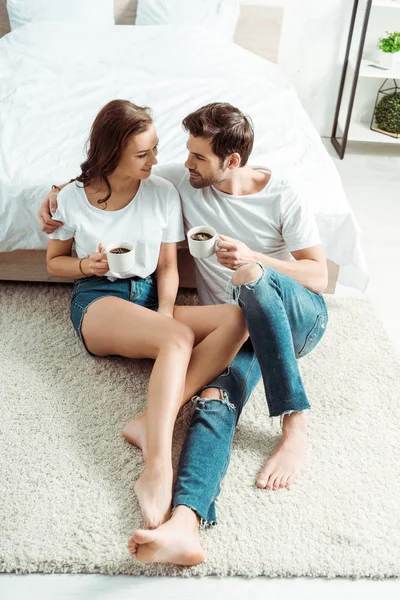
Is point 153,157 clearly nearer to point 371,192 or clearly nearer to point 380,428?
point 380,428

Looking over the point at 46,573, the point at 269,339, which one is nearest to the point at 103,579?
the point at 46,573

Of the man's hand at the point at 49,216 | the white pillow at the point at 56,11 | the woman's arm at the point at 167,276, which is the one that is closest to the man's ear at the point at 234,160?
the woman's arm at the point at 167,276

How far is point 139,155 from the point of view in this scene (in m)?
1.72

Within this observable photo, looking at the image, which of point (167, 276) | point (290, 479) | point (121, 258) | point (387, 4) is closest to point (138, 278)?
point (167, 276)

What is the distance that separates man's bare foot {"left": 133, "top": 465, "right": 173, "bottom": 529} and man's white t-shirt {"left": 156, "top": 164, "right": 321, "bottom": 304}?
0.65m

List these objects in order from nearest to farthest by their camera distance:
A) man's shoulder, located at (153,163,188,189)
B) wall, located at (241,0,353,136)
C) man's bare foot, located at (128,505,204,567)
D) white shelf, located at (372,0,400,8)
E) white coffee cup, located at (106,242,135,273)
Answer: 1. man's bare foot, located at (128,505,204,567)
2. white coffee cup, located at (106,242,135,273)
3. man's shoulder, located at (153,163,188,189)
4. white shelf, located at (372,0,400,8)
5. wall, located at (241,0,353,136)

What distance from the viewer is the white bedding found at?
2.17 meters

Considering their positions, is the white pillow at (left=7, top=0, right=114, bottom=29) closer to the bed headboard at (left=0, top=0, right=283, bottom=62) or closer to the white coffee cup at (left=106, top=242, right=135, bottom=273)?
the bed headboard at (left=0, top=0, right=283, bottom=62)

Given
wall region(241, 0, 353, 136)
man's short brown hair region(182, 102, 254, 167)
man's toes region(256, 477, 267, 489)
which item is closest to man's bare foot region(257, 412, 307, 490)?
man's toes region(256, 477, 267, 489)

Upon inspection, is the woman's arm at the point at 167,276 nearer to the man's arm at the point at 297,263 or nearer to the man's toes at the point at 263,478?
the man's arm at the point at 297,263

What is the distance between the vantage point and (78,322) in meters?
1.86

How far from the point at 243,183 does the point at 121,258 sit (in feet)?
1.62

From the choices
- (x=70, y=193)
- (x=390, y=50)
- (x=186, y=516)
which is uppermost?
(x=390, y=50)

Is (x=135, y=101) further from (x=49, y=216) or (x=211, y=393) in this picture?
(x=211, y=393)
